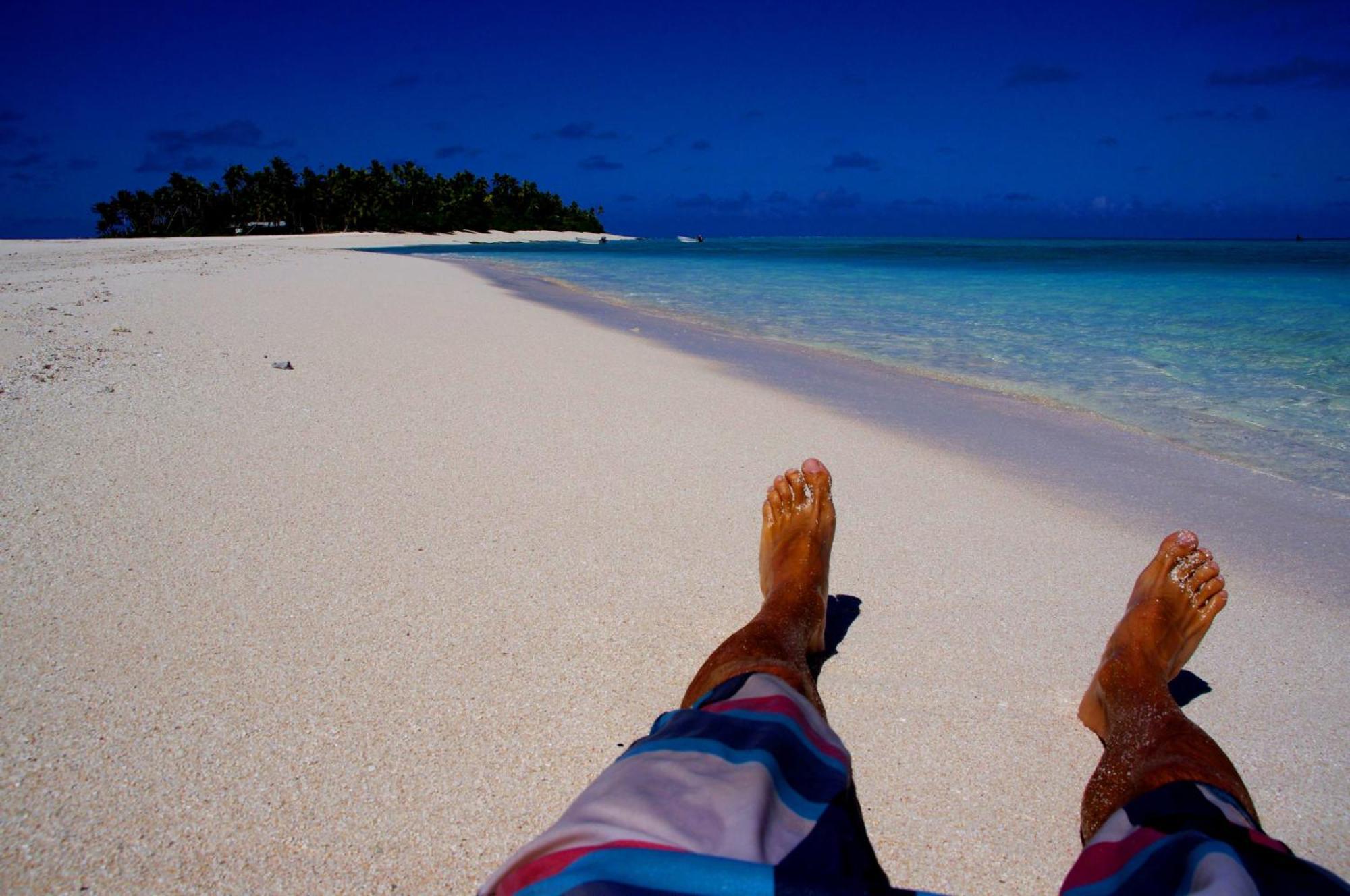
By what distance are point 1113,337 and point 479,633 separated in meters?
8.76

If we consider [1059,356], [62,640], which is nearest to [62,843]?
[62,640]

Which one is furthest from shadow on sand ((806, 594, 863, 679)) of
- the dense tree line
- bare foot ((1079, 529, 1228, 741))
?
the dense tree line

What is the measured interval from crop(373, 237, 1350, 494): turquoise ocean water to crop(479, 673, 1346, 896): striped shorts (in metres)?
3.24

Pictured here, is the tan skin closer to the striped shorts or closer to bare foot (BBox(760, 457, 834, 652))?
bare foot (BBox(760, 457, 834, 652))

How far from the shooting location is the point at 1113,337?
8.44m

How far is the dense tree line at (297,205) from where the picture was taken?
184 ft

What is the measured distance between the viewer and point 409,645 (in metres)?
1.67

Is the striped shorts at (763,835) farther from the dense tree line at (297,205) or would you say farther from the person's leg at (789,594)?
the dense tree line at (297,205)

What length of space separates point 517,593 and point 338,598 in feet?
1.41

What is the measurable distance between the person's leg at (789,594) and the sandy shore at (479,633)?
0.16m

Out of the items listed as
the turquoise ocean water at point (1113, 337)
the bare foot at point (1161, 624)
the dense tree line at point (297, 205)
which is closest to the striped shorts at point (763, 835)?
the bare foot at point (1161, 624)

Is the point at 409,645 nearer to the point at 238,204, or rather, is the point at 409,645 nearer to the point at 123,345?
the point at 123,345

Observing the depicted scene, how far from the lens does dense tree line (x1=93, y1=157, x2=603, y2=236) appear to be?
56.0 m

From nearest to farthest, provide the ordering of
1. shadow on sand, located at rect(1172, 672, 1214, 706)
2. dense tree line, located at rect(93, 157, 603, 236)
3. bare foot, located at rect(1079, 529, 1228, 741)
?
bare foot, located at rect(1079, 529, 1228, 741)
shadow on sand, located at rect(1172, 672, 1214, 706)
dense tree line, located at rect(93, 157, 603, 236)
